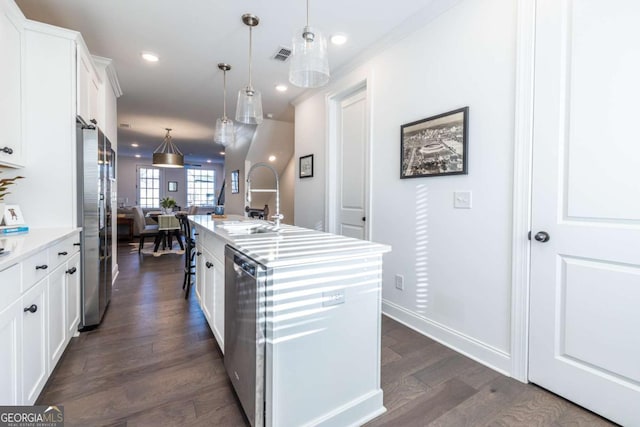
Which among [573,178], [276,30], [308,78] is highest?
[276,30]

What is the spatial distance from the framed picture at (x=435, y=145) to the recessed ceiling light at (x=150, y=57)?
2786 millimetres

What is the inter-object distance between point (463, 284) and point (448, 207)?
1.95 feet

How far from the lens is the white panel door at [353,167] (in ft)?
11.1

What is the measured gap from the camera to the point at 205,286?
257cm

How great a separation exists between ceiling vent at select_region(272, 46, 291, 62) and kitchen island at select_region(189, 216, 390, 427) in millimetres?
2354

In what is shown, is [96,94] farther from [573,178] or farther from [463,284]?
[573,178]

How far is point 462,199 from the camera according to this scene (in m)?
2.21

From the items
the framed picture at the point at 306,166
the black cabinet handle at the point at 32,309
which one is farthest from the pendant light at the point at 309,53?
the framed picture at the point at 306,166

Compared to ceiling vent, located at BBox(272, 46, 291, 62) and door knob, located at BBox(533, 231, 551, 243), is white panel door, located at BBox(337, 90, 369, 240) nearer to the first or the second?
ceiling vent, located at BBox(272, 46, 291, 62)

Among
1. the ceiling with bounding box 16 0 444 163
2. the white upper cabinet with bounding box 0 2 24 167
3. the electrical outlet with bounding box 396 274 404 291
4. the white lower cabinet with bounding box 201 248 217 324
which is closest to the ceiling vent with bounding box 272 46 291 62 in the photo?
the ceiling with bounding box 16 0 444 163

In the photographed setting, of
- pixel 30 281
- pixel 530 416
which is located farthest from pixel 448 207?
pixel 30 281

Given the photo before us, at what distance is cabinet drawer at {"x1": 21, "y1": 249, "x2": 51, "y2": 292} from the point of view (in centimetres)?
143

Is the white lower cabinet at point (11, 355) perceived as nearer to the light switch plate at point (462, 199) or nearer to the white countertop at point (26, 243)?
the white countertop at point (26, 243)

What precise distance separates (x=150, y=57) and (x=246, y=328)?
130 inches
